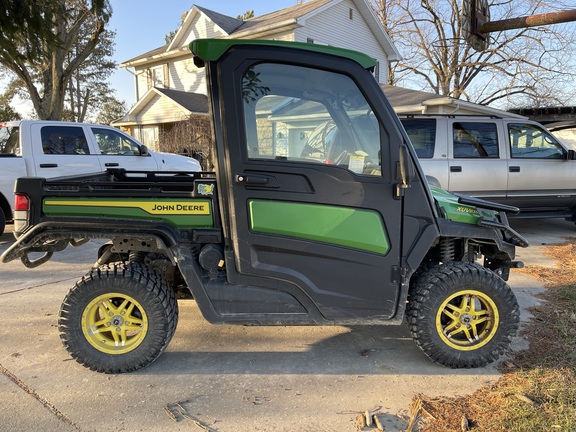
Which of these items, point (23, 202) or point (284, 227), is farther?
point (23, 202)

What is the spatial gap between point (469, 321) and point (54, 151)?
7.18 m

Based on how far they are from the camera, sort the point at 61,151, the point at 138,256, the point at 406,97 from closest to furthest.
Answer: the point at 138,256 < the point at 61,151 < the point at 406,97

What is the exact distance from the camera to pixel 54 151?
7.29 m

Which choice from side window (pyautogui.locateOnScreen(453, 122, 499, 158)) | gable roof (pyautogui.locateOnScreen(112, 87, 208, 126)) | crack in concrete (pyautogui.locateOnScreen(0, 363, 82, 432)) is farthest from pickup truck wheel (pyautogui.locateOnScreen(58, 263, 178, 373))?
gable roof (pyautogui.locateOnScreen(112, 87, 208, 126))

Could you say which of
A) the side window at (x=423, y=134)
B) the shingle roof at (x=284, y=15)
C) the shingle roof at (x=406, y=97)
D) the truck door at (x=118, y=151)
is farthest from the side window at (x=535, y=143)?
the shingle roof at (x=284, y=15)

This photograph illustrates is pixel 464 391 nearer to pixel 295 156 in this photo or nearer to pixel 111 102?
pixel 295 156

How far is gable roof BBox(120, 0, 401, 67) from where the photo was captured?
17.9 metres

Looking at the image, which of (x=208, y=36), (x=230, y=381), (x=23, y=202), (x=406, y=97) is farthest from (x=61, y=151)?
(x=208, y=36)

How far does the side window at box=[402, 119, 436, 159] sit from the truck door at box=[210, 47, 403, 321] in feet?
15.0

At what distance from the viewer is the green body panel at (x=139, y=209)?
2951 mm

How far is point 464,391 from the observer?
283 centimetres

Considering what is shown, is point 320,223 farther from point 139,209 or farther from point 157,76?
point 157,76

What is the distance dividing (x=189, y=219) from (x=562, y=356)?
119 inches

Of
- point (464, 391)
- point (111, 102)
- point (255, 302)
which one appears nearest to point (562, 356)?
point (464, 391)
